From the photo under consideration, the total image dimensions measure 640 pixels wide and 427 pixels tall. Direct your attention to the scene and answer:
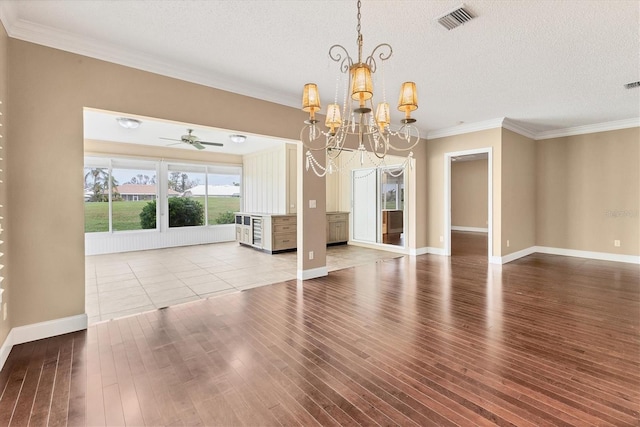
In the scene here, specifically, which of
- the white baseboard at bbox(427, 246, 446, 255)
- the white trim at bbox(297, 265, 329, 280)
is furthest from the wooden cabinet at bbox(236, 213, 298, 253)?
the white baseboard at bbox(427, 246, 446, 255)

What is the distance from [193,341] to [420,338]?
208 centimetres

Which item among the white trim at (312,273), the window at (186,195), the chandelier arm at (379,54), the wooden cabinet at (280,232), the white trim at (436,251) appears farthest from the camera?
the window at (186,195)

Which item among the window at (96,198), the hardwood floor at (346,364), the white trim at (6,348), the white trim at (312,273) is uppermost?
the window at (96,198)

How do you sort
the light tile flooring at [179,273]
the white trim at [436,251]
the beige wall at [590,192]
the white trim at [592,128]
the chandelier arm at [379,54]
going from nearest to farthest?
the chandelier arm at [379,54] < the light tile flooring at [179,273] < the white trim at [592,128] < the beige wall at [590,192] < the white trim at [436,251]

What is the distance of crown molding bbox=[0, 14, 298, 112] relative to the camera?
2615 millimetres

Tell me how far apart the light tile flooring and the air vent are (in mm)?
3922

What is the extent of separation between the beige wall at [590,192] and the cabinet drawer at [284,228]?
19.1ft

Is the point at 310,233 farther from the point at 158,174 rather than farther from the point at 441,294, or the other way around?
the point at 158,174

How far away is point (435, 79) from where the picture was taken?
3867mm

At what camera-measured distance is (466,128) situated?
6.25 m

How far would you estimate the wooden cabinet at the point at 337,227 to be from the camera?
830 cm

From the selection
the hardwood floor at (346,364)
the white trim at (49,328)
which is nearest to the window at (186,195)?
the hardwood floor at (346,364)

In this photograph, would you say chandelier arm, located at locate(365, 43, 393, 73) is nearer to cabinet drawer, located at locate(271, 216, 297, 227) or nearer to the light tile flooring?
the light tile flooring

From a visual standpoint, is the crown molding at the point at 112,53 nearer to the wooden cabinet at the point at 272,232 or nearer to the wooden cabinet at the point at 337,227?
the wooden cabinet at the point at 272,232
